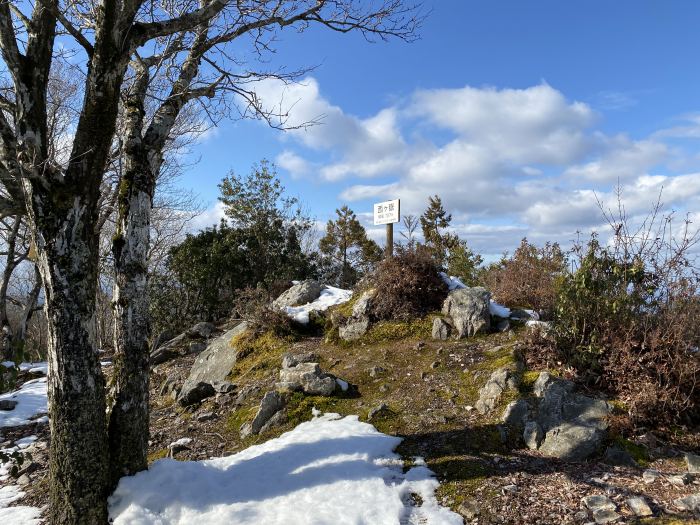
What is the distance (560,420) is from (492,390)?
0.85 metres

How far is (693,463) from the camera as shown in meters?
4.25

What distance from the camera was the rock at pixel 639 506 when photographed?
361 cm

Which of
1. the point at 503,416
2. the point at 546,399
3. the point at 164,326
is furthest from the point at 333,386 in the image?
the point at 164,326

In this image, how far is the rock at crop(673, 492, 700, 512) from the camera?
3.60m

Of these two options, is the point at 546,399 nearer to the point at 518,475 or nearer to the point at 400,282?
the point at 518,475

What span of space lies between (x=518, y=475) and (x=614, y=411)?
5.10 feet

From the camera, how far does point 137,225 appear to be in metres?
4.59

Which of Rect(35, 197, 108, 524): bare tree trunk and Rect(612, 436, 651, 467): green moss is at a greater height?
Rect(35, 197, 108, 524): bare tree trunk

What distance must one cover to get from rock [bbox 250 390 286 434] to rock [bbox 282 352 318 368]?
122 cm

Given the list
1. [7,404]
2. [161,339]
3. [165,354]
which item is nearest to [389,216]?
[165,354]

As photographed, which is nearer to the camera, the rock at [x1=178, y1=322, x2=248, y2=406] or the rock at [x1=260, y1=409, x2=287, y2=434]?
the rock at [x1=260, y1=409, x2=287, y2=434]

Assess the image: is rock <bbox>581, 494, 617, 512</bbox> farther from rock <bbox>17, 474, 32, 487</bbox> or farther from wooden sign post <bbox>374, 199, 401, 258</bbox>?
rock <bbox>17, 474, 32, 487</bbox>

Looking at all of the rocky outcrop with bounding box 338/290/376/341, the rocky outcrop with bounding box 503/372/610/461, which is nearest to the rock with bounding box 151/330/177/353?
the rocky outcrop with bounding box 338/290/376/341

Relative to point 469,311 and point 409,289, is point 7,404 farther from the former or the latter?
point 469,311
